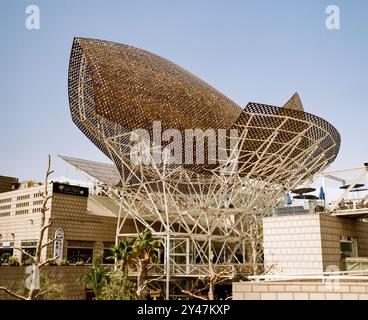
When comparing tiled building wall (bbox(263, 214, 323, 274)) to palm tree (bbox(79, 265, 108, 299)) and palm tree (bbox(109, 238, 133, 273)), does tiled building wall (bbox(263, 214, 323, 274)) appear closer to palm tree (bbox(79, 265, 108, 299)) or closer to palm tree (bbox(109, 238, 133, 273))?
palm tree (bbox(109, 238, 133, 273))

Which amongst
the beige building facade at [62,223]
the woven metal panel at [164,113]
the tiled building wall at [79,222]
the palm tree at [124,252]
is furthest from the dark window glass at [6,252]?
the woven metal panel at [164,113]

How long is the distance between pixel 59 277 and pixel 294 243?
70.7ft

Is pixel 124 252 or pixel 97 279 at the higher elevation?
pixel 124 252

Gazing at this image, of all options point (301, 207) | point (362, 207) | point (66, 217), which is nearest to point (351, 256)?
point (362, 207)

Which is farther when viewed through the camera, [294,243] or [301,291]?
[294,243]

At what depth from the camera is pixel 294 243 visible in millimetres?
23688

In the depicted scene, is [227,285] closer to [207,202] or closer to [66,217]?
[207,202]

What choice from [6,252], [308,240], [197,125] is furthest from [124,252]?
[6,252]

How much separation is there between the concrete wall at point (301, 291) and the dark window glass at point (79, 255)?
3468cm

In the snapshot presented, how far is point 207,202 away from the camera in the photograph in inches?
1409

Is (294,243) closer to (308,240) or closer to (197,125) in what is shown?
(308,240)

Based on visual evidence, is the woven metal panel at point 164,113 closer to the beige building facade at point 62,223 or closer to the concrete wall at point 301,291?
the beige building facade at point 62,223
